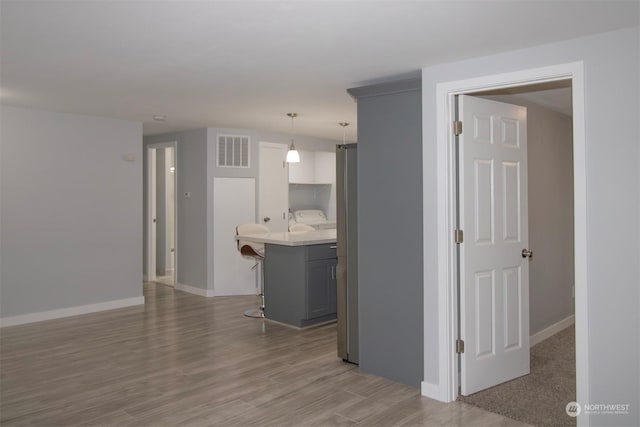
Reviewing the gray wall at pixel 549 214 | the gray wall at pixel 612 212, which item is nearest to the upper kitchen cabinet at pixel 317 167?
the gray wall at pixel 549 214

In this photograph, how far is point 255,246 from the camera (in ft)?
19.4

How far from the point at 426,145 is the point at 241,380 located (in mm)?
2251

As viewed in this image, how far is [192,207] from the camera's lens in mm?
7238

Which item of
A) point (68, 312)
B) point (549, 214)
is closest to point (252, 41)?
point (549, 214)

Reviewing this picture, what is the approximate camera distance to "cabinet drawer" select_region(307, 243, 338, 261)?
5.18 m

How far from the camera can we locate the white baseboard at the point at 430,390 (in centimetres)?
340

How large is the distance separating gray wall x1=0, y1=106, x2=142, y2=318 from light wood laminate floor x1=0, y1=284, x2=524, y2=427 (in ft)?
1.80

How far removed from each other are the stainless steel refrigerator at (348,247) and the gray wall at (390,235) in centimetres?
20

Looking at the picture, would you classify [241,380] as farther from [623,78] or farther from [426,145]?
[623,78]

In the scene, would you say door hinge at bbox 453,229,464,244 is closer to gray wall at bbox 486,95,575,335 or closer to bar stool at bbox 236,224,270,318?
gray wall at bbox 486,95,575,335

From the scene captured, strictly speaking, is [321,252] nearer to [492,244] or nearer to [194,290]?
[492,244]

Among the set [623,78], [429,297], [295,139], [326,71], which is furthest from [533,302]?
[295,139]

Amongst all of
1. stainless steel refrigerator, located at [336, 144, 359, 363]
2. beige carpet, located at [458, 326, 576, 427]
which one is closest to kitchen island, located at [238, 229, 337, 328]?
stainless steel refrigerator, located at [336, 144, 359, 363]

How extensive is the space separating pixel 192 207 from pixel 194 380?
12.8 ft
